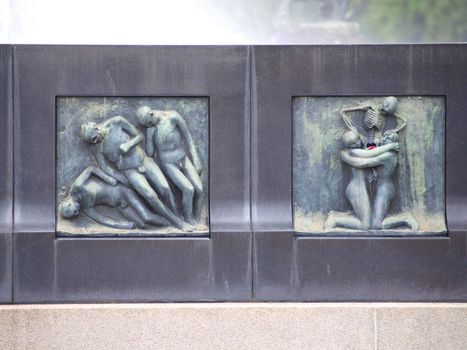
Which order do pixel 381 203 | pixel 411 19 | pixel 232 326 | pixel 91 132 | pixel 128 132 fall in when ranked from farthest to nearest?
pixel 411 19
pixel 381 203
pixel 128 132
pixel 91 132
pixel 232 326

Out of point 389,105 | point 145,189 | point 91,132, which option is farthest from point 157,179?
point 389,105

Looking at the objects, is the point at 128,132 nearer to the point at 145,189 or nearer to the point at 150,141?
the point at 150,141

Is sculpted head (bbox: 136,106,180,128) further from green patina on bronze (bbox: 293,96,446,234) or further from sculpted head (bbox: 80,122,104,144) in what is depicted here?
green patina on bronze (bbox: 293,96,446,234)

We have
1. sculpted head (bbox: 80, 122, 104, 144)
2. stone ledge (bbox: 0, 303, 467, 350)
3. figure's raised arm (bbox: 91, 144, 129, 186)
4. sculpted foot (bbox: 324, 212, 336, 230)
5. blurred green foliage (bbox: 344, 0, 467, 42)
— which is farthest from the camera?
blurred green foliage (bbox: 344, 0, 467, 42)

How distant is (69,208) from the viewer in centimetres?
1083

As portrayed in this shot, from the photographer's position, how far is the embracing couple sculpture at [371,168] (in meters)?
10.9

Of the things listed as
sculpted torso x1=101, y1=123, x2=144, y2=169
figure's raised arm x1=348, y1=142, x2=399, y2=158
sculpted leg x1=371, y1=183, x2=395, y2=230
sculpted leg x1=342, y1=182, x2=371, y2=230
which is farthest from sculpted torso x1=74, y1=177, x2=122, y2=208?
sculpted leg x1=371, y1=183, x2=395, y2=230

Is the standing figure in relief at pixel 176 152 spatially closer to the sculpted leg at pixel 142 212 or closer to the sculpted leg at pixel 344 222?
the sculpted leg at pixel 142 212

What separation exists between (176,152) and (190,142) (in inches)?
7.1

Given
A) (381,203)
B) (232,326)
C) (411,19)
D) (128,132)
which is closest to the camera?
(232,326)

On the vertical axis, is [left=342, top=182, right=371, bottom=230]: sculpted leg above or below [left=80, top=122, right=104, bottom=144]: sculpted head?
below

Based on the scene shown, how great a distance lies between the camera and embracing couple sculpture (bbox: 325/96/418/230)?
10.9 meters

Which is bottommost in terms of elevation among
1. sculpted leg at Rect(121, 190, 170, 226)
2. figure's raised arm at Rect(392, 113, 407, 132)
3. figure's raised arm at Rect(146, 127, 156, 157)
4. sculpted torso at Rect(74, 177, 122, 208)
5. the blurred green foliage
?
sculpted leg at Rect(121, 190, 170, 226)

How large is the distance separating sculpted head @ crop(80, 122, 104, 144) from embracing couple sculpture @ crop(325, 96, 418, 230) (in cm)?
241
